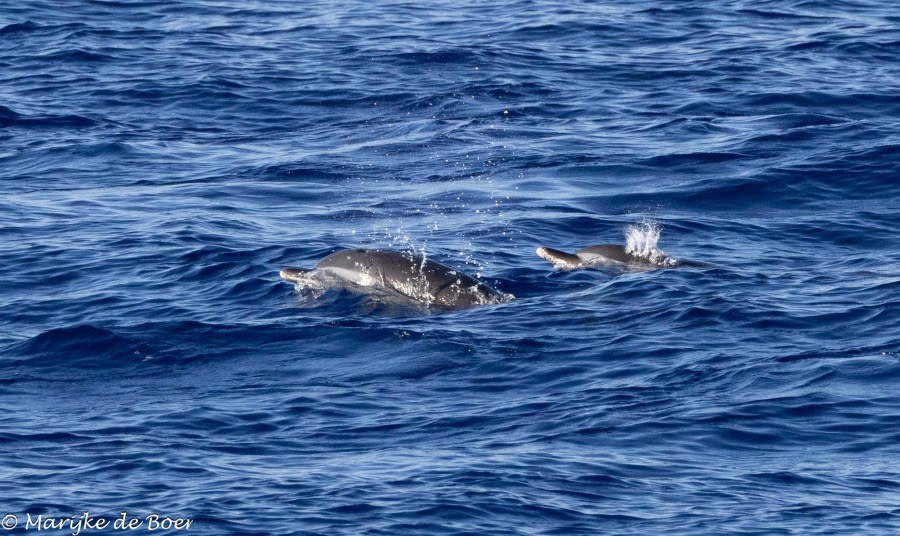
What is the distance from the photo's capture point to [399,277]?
65.9ft

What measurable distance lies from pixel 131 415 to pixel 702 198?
12.7 meters

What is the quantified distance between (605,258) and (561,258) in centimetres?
60

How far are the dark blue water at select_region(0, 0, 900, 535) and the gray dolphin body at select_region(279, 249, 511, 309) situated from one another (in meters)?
0.37

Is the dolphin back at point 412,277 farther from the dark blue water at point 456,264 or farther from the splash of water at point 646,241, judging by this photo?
the splash of water at point 646,241

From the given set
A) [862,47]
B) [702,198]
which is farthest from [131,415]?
[862,47]

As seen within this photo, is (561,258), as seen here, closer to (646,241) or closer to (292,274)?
(646,241)

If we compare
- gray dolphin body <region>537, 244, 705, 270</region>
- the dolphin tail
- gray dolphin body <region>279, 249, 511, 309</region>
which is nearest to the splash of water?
gray dolphin body <region>537, 244, 705, 270</region>

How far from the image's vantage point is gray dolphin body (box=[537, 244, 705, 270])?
21281 millimetres

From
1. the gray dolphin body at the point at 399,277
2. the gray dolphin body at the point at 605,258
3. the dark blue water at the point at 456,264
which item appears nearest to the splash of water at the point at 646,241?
the gray dolphin body at the point at 605,258

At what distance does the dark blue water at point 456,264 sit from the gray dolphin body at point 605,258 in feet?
0.96

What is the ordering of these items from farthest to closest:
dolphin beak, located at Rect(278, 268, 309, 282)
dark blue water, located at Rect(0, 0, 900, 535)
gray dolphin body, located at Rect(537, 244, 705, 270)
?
gray dolphin body, located at Rect(537, 244, 705, 270) → dolphin beak, located at Rect(278, 268, 309, 282) → dark blue water, located at Rect(0, 0, 900, 535)

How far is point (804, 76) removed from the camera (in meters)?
33.5

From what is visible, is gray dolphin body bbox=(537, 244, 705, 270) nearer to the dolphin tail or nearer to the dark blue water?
the dolphin tail

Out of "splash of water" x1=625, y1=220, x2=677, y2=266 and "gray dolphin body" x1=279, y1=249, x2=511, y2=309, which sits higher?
"gray dolphin body" x1=279, y1=249, x2=511, y2=309
